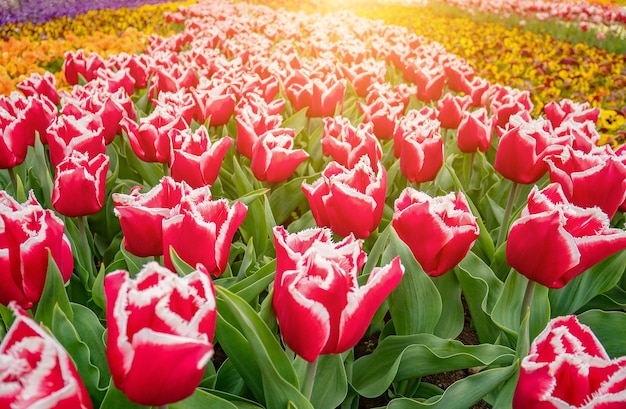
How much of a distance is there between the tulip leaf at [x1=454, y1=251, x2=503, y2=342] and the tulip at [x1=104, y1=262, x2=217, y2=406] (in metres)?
1.03

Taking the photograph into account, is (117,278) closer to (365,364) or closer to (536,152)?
(365,364)

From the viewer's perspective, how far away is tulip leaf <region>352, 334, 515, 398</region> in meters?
1.29

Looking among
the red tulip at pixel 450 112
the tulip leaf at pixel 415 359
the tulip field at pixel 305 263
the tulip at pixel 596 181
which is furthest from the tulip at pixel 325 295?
the red tulip at pixel 450 112

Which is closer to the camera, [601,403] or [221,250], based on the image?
[601,403]

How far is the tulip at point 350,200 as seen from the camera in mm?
1374

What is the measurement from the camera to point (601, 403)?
0.78 meters

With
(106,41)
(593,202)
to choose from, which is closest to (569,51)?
(106,41)

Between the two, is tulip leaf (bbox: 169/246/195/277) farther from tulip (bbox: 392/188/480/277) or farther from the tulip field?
tulip (bbox: 392/188/480/277)

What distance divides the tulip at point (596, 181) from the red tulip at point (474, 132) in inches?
24.9

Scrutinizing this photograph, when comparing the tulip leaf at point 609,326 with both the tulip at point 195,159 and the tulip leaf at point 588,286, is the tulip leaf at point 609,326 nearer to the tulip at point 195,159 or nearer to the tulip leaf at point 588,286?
the tulip leaf at point 588,286

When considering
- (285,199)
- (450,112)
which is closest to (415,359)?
(285,199)

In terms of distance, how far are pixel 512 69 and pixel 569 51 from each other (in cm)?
191

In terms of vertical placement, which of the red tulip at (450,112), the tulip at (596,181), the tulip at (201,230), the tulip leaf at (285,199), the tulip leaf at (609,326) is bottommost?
the tulip leaf at (609,326)

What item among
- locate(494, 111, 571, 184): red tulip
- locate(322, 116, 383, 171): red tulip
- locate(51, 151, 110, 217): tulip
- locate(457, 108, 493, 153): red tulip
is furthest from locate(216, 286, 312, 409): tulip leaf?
locate(457, 108, 493, 153): red tulip
